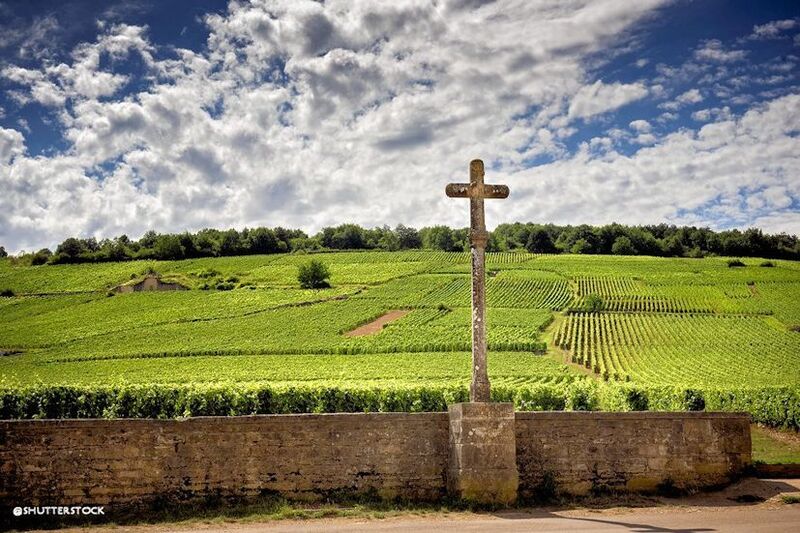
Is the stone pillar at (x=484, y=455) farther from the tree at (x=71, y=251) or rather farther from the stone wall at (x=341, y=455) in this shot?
the tree at (x=71, y=251)

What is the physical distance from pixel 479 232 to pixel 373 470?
4942 mm

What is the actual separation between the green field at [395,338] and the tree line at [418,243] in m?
8.93

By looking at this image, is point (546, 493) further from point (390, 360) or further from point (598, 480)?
point (390, 360)

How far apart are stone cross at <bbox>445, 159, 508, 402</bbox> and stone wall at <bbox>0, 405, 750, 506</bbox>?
2.75 ft

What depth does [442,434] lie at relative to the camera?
462 inches

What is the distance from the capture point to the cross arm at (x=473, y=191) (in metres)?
12.5

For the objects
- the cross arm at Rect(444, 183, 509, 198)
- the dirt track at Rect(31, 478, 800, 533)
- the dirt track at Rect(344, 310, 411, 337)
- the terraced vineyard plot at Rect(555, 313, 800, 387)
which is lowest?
the terraced vineyard plot at Rect(555, 313, 800, 387)

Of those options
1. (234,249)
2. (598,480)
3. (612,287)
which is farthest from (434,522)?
(234,249)

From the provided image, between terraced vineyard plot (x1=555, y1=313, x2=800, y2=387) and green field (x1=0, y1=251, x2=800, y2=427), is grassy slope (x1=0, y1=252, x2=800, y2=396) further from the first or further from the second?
green field (x1=0, y1=251, x2=800, y2=427)

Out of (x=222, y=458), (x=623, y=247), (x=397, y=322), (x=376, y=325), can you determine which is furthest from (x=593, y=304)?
(x=222, y=458)

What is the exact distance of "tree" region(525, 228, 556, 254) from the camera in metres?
134

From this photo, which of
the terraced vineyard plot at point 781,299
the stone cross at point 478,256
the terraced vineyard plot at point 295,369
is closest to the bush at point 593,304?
the terraced vineyard plot at point 781,299

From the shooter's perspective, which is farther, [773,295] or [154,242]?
[154,242]

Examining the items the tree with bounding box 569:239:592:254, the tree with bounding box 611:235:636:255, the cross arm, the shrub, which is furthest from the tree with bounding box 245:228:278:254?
the cross arm
